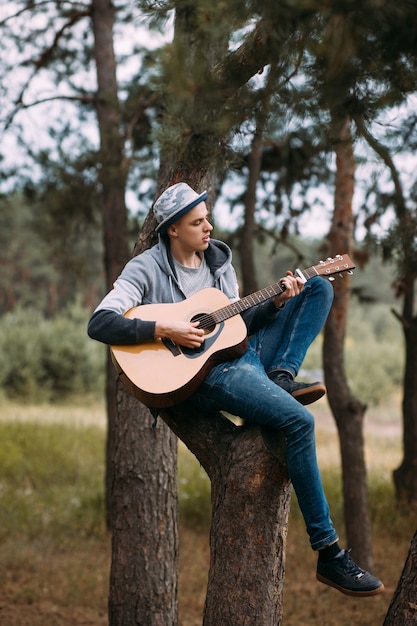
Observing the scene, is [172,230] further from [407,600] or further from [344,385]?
[344,385]

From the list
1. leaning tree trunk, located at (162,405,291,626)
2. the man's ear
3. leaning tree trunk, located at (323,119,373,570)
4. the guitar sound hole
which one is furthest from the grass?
the man's ear

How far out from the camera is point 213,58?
147 inches

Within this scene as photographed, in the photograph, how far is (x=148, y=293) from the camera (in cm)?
363

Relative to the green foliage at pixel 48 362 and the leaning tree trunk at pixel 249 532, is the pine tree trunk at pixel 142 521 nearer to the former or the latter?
the leaning tree trunk at pixel 249 532

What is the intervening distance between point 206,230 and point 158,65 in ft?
3.50

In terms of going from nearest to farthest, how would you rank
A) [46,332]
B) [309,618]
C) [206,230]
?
[206,230] < [309,618] < [46,332]

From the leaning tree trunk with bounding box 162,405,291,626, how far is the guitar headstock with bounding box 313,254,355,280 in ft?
2.66

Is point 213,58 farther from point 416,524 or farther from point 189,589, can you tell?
point 416,524

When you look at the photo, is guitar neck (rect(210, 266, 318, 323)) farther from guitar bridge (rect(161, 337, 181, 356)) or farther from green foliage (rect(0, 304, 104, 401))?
green foliage (rect(0, 304, 104, 401))

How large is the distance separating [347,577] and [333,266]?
1349 mm

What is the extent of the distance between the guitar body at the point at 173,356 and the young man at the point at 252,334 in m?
0.05

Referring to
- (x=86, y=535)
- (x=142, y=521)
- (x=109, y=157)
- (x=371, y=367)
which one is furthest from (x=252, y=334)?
(x=371, y=367)

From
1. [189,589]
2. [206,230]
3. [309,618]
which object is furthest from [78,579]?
[206,230]

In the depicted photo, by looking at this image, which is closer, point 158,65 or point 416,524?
point 158,65
